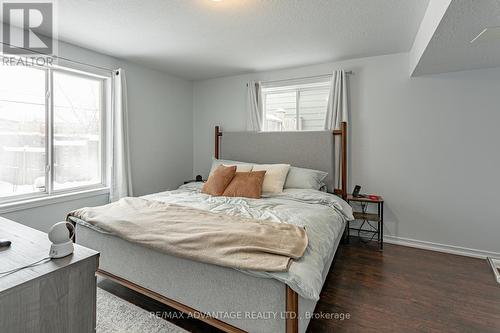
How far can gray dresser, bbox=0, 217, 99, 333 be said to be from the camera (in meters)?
0.90

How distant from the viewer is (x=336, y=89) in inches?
134

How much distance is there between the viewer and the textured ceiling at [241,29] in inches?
85.0

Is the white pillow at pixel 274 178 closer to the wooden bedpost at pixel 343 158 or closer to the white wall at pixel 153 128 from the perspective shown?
the wooden bedpost at pixel 343 158

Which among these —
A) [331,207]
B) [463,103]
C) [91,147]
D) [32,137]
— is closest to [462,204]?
[463,103]

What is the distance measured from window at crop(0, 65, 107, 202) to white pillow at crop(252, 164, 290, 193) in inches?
88.4

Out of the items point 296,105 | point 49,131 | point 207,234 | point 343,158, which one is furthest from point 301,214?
point 49,131

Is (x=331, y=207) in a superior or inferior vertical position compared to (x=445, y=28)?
inferior

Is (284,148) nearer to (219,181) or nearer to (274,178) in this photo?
(274,178)

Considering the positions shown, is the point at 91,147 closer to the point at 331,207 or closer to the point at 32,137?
the point at 32,137

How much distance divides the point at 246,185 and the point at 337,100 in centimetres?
170

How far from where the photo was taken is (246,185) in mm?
3004

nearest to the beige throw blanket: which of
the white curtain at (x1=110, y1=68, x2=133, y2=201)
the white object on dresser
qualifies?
the white object on dresser

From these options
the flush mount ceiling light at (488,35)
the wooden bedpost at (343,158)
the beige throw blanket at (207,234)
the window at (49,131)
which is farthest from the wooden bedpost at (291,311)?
the window at (49,131)

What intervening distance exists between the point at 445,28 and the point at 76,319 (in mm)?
2895
